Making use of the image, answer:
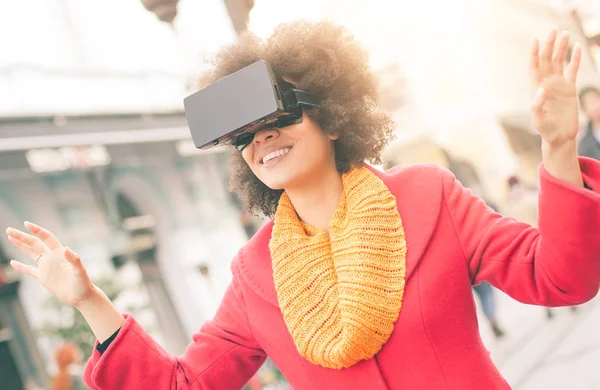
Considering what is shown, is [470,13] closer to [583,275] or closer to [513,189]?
[513,189]

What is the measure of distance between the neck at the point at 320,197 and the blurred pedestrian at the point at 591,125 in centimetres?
301

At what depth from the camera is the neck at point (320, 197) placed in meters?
1.69

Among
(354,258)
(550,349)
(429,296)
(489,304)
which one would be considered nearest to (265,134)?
(354,258)

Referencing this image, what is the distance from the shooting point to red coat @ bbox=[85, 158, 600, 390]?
129 centimetres

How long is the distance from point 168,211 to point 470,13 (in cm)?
1044

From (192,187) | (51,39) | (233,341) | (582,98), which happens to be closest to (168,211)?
(192,187)

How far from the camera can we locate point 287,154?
5.27 feet

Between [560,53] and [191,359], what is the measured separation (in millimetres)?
1257

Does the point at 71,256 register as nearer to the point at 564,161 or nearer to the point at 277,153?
the point at 277,153

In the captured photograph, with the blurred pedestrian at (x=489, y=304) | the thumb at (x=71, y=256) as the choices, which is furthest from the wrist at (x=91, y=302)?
the blurred pedestrian at (x=489, y=304)

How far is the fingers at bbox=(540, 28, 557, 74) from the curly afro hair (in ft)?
1.88

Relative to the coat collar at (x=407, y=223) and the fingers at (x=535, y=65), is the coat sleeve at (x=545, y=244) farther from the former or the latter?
the fingers at (x=535, y=65)

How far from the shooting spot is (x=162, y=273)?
8109 millimetres

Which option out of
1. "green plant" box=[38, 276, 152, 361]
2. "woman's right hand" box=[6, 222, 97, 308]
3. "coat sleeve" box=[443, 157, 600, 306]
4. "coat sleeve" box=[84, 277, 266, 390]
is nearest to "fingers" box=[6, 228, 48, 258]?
"woman's right hand" box=[6, 222, 97, 308]
